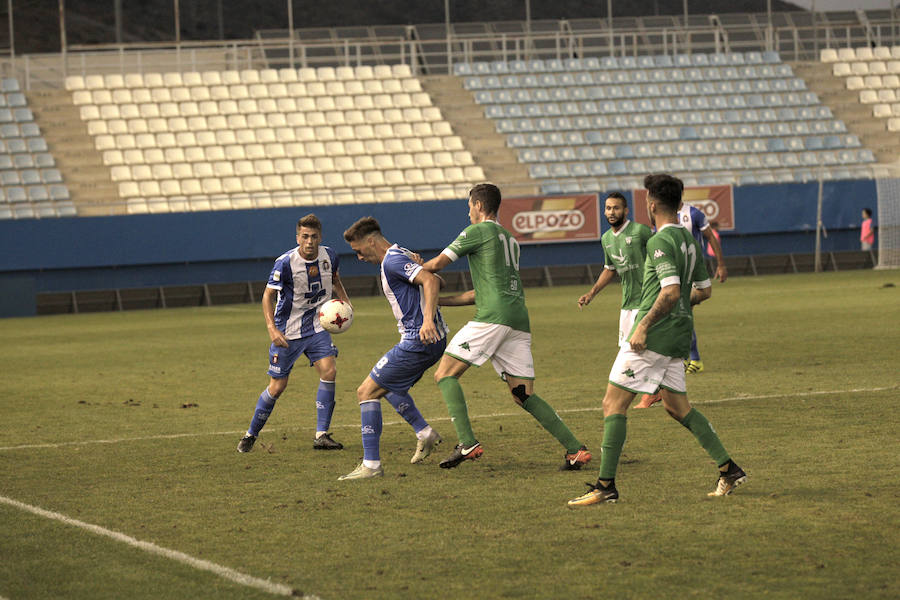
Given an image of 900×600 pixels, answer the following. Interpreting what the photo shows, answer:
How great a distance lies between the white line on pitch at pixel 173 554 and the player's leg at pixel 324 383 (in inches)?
108

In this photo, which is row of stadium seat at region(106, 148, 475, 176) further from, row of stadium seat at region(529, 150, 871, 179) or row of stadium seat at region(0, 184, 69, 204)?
row of stadium seat at region(529, 150, 871, 179)

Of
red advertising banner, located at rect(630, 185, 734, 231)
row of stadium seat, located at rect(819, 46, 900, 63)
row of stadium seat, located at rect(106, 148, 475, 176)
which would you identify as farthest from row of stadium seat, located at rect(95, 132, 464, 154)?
row of stadium seat, located at rect(819, 46, 900, 63)

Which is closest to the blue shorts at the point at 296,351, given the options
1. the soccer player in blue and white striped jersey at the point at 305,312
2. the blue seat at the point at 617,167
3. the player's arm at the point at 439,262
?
the soccer player in blue and white striped jersey at the point at 305,312

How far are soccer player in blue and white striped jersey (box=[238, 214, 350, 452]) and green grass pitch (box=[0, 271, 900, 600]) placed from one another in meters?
0.48

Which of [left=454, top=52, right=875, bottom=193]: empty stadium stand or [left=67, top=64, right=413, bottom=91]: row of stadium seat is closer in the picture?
[left=454, top=52, right=875, bottom=193]: empty stadium stand

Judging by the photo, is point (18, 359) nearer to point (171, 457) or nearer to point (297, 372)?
point (297, 372)

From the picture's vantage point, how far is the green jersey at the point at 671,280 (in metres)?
7.33

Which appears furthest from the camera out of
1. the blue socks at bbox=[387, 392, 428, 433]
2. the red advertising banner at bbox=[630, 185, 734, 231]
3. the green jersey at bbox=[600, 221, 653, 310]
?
the red advertising banner at bbox=[630, 185, 734, 231]

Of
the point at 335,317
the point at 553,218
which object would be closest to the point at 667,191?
the point at 335,317

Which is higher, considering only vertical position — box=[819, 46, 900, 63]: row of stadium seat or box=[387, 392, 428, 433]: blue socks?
box=[819, 46, 900, 63]: row of stadium seat

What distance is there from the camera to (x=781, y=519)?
7012 millimetres

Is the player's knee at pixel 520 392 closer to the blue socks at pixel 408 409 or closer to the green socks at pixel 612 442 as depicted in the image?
the blue socks at pixel 408 409

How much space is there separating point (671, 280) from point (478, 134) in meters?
35.1

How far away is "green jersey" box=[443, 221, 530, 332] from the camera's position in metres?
8.65
